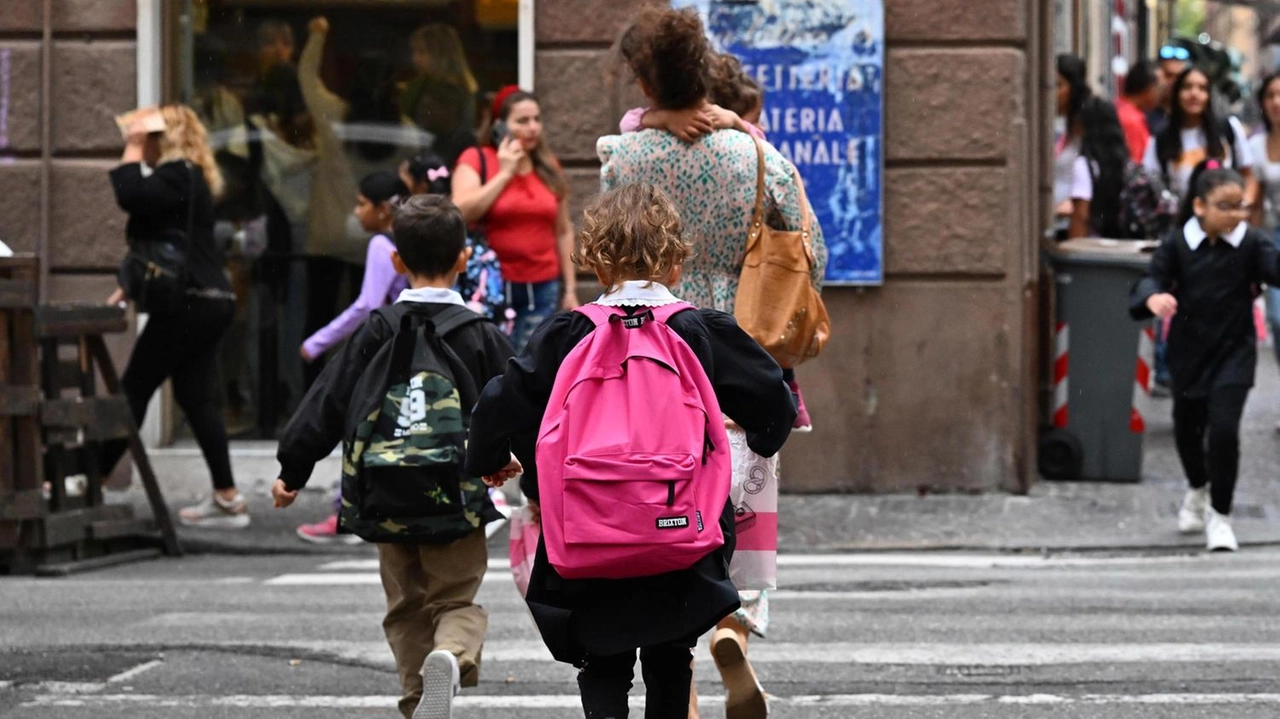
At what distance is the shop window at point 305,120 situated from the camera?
11297 millimetres

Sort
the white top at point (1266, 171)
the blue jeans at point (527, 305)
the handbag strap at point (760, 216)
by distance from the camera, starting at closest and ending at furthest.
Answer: the handbag strap at point (760, 216) < the blue jeans at point (527, 305) < the white top at point (1266, 171)

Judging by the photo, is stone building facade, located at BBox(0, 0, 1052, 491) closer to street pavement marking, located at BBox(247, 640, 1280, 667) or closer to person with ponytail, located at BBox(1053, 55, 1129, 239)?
person with ponytail, located at BBox(1053, 55, 1129, 239)

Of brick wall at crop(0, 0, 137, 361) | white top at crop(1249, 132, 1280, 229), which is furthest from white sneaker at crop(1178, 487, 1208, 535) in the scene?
brick wall at crop(0, 0, 137, 361)

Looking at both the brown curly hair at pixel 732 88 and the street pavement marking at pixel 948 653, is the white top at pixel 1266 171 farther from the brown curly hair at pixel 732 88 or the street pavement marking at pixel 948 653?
the brown curly hair at pixel 732 88

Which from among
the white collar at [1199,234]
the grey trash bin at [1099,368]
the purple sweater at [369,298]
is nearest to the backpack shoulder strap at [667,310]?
the purple sweater at [369,298]

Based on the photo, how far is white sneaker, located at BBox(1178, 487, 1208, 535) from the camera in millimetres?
9578

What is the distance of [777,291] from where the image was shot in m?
5.61

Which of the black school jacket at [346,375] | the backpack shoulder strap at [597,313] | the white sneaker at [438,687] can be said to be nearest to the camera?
the backpack shoulder strap at [597,313]

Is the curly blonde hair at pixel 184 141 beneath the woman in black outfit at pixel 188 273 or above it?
above

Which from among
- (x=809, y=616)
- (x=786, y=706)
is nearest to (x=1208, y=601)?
(x=809, y=616)

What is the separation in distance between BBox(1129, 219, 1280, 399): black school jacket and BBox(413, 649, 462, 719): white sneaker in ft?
15.5

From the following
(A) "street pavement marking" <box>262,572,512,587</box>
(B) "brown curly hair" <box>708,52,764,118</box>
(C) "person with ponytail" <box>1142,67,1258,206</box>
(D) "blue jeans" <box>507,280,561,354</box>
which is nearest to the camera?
(B) "brown curly hair" <box>708,52,764,118</box>

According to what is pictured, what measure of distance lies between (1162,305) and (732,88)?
3.50m

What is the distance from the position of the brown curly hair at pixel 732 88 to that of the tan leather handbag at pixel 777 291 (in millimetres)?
389
